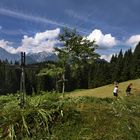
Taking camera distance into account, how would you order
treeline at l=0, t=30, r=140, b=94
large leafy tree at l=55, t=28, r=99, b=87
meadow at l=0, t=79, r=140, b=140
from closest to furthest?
meadow at l=0, t=79, r=140, b=140
large leafy tree at l=55, t=28, r=99, b=87
treeline at l=0, t=30, r=140, b=94

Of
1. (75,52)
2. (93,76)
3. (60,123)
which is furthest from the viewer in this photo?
(93,76)

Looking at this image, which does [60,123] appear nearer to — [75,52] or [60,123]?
[60,123]

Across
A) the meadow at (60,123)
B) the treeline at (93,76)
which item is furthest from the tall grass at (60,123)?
the treeline at (93,76)

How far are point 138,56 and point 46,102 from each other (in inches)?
4949

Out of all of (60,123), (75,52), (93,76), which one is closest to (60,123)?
(60,123)

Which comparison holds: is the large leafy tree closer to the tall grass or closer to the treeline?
the tall grass

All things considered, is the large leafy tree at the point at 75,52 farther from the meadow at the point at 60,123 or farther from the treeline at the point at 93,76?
the treeline at the point at 93,76

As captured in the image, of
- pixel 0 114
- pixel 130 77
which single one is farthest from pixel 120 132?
pixel 130 77

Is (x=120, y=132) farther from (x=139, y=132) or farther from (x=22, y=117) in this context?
(x=22, y=117)

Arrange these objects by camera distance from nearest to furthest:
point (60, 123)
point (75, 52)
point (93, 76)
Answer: point (60, 123), point (75, 52), point (93, 76)

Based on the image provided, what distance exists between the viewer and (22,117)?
9.24 meters

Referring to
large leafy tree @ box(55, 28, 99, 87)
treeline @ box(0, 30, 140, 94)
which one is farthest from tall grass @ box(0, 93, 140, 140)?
treeline @ box(0, 30, 140, 94)

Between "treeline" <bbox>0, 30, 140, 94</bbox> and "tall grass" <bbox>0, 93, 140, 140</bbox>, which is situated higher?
"treeline" <bbox>0, 30, 140, 94</bbox>

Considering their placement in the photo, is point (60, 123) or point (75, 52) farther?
point (75, 52)
